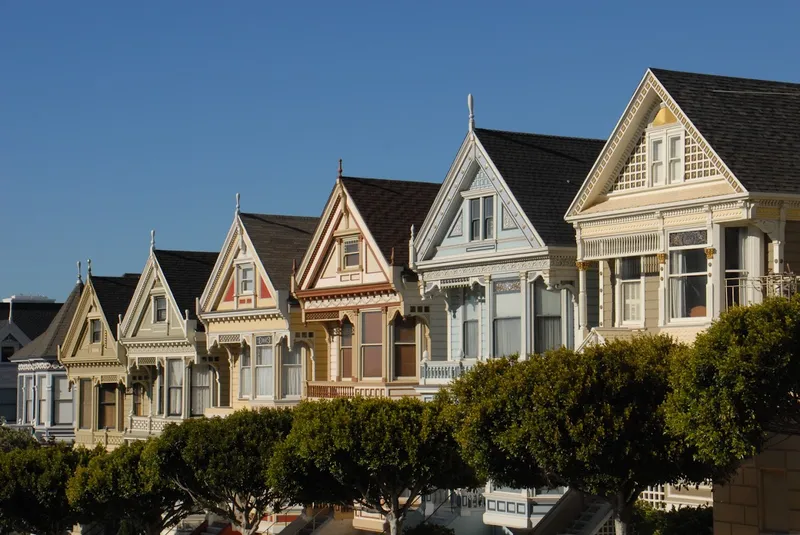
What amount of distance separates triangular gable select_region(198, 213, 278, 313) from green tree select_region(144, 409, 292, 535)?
8.10m

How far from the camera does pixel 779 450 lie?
3031 cm

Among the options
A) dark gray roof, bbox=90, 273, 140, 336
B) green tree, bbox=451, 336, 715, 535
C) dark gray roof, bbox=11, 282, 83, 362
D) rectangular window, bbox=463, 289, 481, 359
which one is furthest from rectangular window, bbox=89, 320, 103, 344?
green tree, bbox=451, 336, 715, 535

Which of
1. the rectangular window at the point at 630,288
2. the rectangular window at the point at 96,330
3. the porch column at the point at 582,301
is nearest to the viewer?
the rectangular window at the point at 630,288

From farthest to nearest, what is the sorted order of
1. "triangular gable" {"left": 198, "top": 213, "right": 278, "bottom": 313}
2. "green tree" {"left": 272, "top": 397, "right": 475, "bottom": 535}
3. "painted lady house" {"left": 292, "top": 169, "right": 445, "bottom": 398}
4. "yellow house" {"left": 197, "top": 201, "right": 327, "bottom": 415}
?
"triangular gable" {"left": 198, "top": 213, "right": 278, "bottom": 313} → "yellow house" {"left": 197, "top": 201, "right": 327, "bottom": 415} → "painted lady house" {"left": 292, "top": 169, "right": 445, "bottom": 398} → "green tree" {"left": 272, "top": 397, "right": 475, "bottom": 535}

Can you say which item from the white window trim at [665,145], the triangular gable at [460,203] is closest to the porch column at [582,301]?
the triangular gable at [460,203]

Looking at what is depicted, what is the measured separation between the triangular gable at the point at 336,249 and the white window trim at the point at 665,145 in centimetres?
1144

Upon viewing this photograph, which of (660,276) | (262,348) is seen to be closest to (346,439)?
(660,276)

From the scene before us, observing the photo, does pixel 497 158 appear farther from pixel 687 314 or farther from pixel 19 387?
pixel 19 387

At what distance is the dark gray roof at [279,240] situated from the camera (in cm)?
5019

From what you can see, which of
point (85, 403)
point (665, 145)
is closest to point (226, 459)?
point (665, 145)

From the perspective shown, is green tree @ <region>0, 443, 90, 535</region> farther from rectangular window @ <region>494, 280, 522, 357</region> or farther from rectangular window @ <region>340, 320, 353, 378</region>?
rectangular window @ <region>494, 280, 522, 357</region>

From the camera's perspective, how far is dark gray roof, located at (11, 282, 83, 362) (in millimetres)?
67125

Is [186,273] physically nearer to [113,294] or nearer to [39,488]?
[113,294]

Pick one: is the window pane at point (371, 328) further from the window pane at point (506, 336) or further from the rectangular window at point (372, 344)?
the window pane at point (506, 336)
